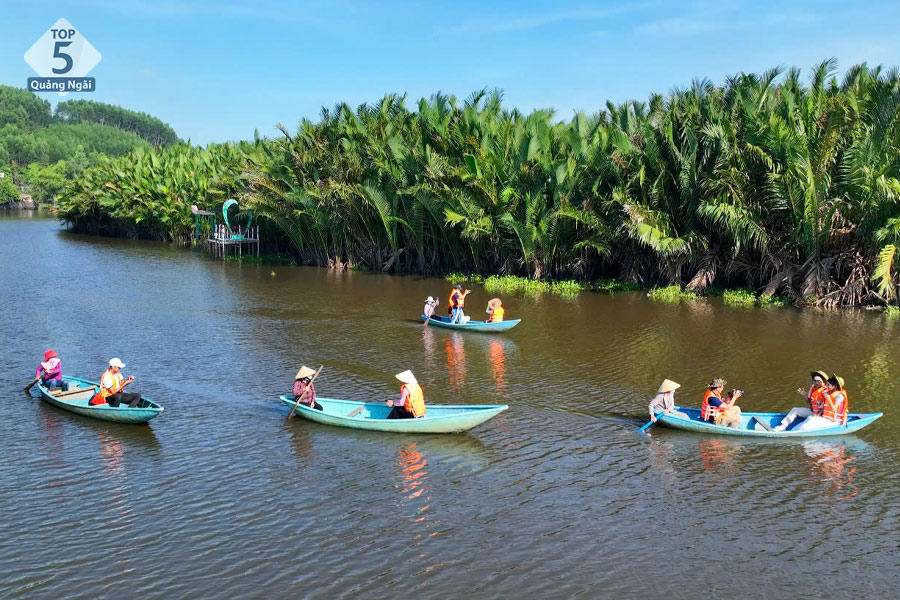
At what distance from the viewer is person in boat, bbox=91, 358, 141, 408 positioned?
16828 millimetres

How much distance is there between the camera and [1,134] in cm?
17125

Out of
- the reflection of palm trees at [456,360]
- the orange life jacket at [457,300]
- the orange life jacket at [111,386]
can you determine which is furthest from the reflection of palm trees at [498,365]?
the orange life jacket at [111,386]

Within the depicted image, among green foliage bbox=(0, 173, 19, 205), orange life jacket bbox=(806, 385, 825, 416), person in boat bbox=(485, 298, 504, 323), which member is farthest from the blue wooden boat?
green foliage bbox=(0, 173, 19, 205)

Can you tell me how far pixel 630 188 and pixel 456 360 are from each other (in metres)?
14.8

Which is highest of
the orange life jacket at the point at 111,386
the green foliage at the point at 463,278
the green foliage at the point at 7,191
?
the green foliage at the point at 7,191

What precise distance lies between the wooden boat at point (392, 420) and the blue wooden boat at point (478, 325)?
10.2m

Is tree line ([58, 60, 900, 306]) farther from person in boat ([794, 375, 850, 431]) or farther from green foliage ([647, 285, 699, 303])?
person in boat ([794, 375, 850, 431])

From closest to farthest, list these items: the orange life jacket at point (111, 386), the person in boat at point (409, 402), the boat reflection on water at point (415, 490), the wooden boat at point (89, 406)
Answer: the boat reflection on water at point (415, 490) < the person in boat at point (409, 402) < the wooden boat at point (89, 406) < the orange life jacket at point (111, 386)

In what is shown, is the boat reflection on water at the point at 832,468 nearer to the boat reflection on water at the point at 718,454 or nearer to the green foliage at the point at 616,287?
the boat reflection on water at the point at 718,454

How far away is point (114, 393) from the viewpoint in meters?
17.0

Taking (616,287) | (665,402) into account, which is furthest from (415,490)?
(616,287)

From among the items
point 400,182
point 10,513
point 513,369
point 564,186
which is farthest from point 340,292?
point 10,513

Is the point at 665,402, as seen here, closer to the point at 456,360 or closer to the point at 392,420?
the point at 392,420

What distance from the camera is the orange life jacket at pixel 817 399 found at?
16.3 m
